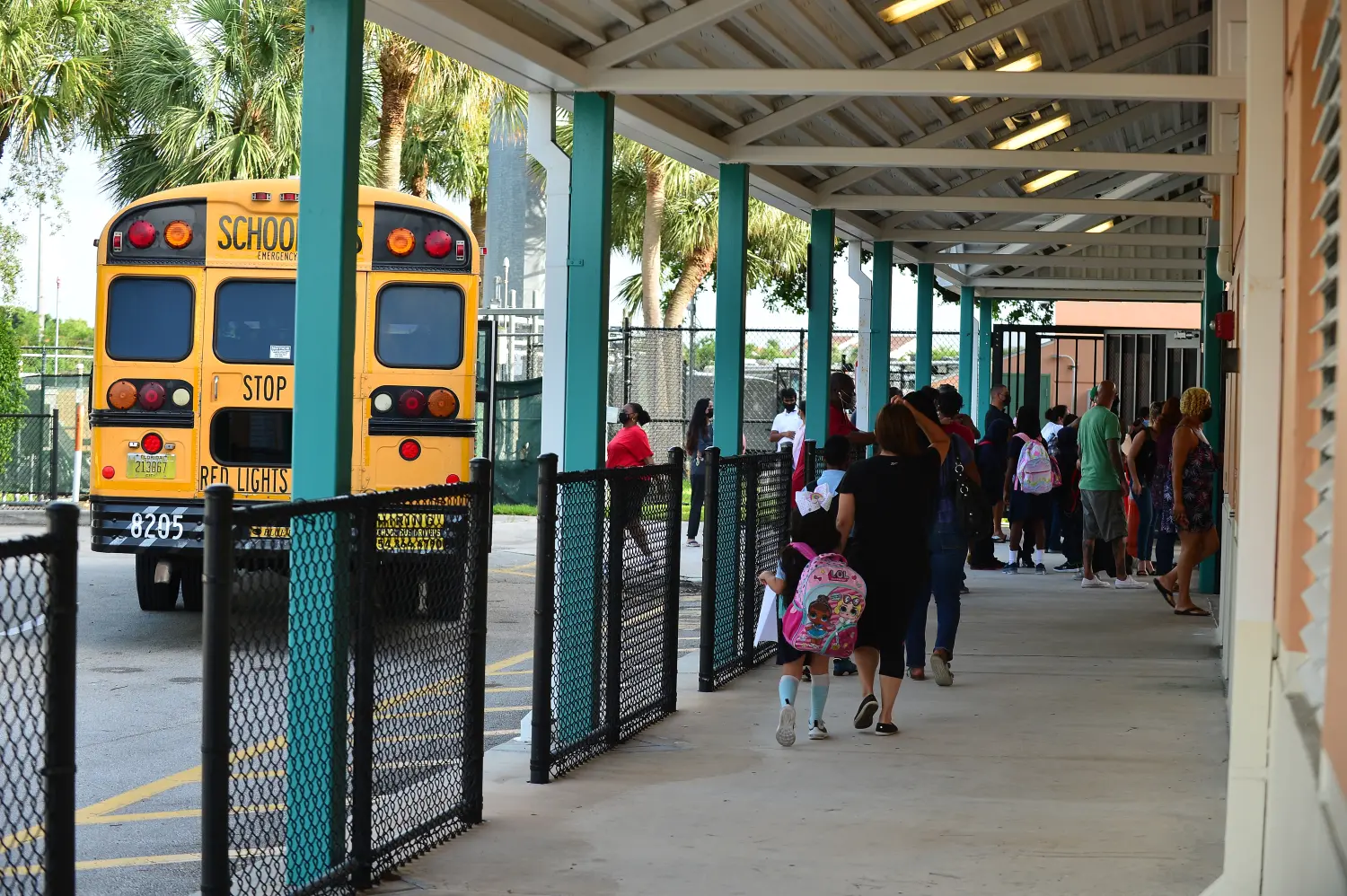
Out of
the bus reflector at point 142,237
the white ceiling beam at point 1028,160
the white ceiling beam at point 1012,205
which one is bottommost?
the bus reflector at point 142,237

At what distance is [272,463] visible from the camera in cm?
1119

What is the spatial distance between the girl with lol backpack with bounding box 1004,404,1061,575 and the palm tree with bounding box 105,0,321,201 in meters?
13.0

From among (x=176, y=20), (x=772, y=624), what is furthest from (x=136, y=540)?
(x=176, y=20)

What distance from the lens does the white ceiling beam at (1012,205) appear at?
13.0m

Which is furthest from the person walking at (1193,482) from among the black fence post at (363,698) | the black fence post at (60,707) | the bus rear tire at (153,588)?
the black fence post at (60,707)

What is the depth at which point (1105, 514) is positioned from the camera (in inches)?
560

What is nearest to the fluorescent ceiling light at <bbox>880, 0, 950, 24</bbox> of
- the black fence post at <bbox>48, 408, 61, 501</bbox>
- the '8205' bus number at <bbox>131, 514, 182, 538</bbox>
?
the '8205' bus number at <bbox>131, 514, 182, 538</bbox>

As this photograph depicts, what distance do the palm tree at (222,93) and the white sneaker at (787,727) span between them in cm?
1787

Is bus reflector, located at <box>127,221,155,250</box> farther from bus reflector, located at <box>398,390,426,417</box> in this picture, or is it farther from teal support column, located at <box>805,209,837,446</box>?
teal support column, located at <box>805,209,837,446</box>

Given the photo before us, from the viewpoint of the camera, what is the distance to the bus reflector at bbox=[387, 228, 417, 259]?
36.9 ft

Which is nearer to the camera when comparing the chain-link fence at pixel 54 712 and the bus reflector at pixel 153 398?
the chain-link fence at pixel 54 712

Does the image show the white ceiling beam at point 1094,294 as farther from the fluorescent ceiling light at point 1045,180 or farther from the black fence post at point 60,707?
the black fence post at point 60,707

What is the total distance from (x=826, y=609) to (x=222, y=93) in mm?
19761

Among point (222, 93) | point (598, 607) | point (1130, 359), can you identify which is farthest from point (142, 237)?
point (1130, 359)
